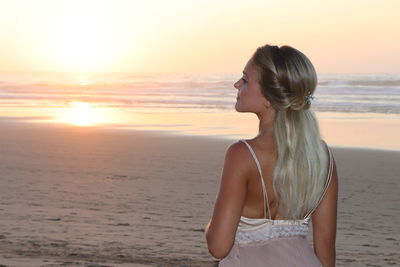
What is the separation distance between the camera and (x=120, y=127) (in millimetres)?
19969

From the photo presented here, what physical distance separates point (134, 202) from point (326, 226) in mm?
7106

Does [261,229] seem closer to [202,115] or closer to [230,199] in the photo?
[230,199]

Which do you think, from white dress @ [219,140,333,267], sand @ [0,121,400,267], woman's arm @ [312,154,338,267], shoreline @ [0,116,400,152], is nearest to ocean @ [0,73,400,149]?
shoreline @ [0,116,400,152]

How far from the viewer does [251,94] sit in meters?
2.60

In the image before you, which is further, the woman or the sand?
the sand

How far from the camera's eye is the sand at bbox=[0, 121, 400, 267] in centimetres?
720

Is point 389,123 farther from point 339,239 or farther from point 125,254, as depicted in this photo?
point 125,254

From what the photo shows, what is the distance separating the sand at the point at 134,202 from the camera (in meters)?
7.20

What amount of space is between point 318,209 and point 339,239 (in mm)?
5328

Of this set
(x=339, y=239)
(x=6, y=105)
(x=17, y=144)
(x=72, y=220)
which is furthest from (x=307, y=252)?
(x=6, y=105)

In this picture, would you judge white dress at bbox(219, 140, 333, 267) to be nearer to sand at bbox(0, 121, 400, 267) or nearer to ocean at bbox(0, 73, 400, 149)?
sand at bbox(0, 121, 400, 267)

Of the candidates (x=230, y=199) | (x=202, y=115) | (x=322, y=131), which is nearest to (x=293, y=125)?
(x=230, y=199)

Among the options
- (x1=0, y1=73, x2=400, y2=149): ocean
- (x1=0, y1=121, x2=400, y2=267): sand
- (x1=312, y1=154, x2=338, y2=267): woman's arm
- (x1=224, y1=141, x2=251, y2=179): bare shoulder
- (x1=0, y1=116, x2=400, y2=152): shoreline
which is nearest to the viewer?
(x1=224, y1=141, x2=251, y2=179): bare shoulder

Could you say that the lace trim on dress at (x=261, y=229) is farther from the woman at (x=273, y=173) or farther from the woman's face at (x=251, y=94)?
the woman's face at (x=251, y=94)
